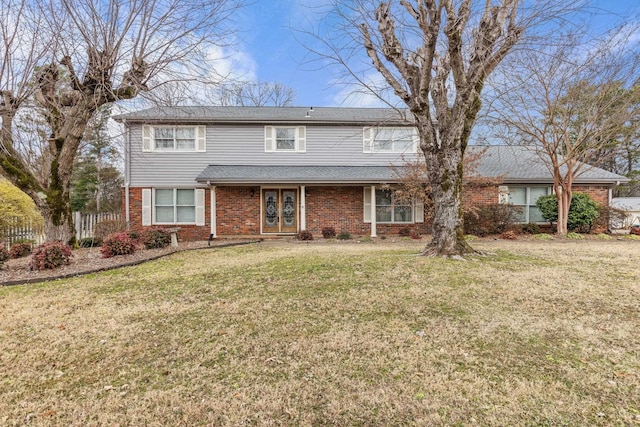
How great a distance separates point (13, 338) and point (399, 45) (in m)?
7.75

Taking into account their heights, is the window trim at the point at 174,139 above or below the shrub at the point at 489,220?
above

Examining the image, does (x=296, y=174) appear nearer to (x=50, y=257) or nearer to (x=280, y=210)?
(x=280, y=210)

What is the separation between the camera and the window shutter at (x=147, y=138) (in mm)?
12859

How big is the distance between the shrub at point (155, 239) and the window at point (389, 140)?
341 inches

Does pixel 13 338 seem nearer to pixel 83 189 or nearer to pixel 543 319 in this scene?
pixel 543 319

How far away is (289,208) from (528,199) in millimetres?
10330

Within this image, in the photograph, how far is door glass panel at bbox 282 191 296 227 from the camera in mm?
13266

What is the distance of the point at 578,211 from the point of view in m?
12.2

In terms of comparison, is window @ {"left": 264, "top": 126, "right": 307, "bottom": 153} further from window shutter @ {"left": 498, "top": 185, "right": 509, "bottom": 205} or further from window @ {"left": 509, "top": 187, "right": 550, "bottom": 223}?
window @ {"left": 509, "top": 187, "right": 550, "bottom": 223}

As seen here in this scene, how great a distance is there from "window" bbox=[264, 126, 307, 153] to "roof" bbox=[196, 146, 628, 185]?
816 millimetres

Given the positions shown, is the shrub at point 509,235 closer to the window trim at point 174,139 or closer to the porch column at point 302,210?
the porch column at point 302,210

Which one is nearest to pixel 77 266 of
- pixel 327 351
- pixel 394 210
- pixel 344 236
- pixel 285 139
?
pixel 327 351

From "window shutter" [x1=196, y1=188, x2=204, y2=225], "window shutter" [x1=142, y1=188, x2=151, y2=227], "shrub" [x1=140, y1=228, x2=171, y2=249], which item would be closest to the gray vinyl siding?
"window shutter" [x1=142, y1=188, x2=151, y2=227]

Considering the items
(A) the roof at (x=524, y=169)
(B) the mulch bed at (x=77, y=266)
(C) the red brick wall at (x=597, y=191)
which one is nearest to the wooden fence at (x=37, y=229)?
(B) the mulch bed at (x=77, y=266)
